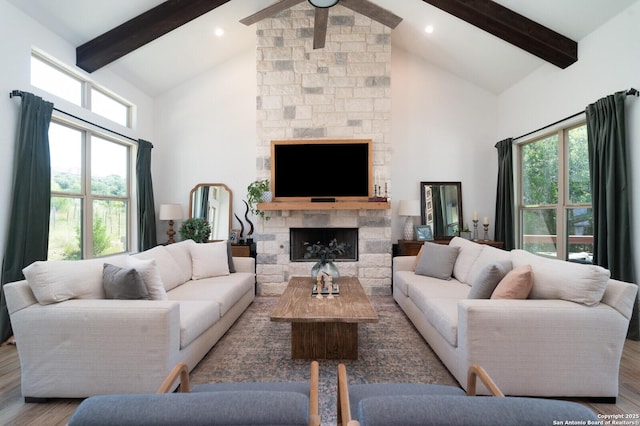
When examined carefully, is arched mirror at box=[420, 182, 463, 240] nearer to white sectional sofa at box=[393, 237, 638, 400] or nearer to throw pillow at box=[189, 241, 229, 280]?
white sectional sofa at box=[393, 237, 638, 400]

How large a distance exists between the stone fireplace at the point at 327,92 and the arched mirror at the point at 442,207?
0.94 metres

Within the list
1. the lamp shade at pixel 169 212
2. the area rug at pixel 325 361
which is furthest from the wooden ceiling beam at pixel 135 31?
the area rug at pixel 325 361

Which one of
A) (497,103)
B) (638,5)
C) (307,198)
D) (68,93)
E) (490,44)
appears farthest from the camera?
(497,103)

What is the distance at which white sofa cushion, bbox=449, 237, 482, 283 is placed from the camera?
3211 millimetres

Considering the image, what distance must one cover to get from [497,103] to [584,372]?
451cm

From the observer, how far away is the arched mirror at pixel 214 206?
5.04m

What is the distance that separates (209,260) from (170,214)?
1723 millimetres

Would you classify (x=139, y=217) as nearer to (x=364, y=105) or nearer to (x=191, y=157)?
(x=191, y=157)

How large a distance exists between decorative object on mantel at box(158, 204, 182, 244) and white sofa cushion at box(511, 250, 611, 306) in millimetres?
4726

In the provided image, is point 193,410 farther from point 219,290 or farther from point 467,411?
point 219,290

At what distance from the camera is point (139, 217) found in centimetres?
466

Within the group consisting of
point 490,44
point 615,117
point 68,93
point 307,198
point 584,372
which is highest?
point 490,44

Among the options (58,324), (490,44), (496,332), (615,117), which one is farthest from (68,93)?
(615,117)

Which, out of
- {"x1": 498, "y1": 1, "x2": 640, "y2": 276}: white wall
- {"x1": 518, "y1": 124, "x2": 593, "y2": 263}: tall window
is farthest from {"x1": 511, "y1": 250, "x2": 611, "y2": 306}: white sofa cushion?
{"x1": 518, "y1": 124, "x2": 593, "y2": 263}: tall window
